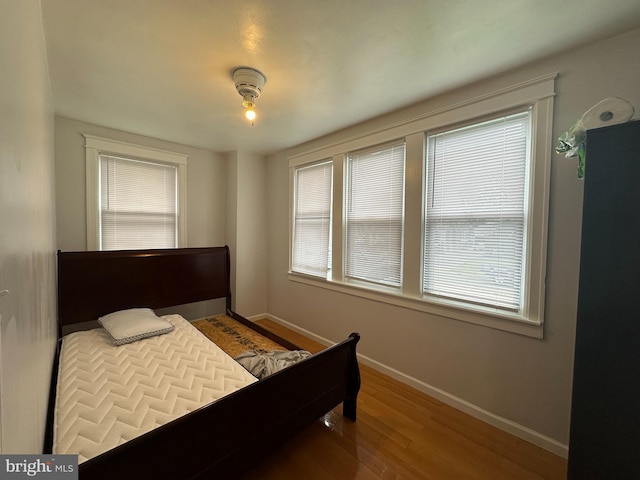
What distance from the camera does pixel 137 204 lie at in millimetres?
3008

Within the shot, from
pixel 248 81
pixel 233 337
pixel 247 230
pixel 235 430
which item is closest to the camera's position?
pixel 235 430

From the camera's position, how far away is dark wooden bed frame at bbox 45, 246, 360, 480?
1037 mm

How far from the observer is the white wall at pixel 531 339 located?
4.84 feet

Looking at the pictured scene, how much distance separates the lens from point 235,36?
1.44 metres

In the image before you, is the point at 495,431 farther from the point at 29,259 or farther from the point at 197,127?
the point at 197,127

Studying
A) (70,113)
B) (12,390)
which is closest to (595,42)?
(12,390)

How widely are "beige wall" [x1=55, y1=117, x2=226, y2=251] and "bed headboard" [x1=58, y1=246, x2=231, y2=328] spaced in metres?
0.40

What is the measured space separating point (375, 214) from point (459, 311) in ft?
3.72

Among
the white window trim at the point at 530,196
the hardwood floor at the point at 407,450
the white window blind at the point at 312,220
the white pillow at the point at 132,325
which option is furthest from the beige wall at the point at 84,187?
the hardwood floor at the point at 407,450

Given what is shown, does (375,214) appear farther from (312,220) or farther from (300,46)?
(300,46)

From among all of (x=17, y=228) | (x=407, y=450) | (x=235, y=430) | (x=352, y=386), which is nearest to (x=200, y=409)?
(x=235, y=430)

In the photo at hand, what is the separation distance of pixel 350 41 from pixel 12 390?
203 cm

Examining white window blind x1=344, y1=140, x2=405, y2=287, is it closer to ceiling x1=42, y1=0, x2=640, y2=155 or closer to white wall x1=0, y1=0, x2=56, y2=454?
ceiling x1=42, y1=0, x2=640, y2=155

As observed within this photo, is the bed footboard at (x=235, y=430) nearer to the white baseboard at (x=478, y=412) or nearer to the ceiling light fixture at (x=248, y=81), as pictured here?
the white baseboard at (x=478, y=412)
